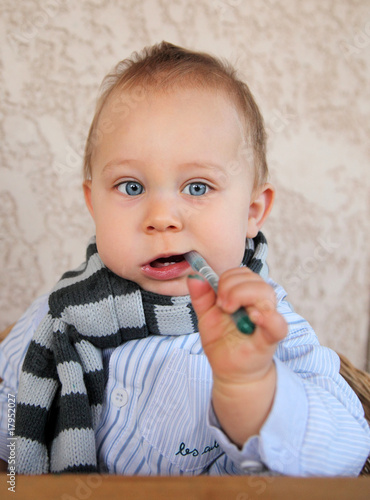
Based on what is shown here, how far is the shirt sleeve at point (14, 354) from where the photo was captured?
835mm

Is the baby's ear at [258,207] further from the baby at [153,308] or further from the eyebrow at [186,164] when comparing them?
the eyebrow at [186,164]

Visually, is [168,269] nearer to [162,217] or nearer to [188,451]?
[162,217]

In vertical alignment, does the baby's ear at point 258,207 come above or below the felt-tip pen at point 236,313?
above

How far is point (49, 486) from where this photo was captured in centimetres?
39

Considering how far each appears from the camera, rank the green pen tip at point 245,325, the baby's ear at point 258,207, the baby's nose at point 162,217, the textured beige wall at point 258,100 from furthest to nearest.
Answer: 1. the textured beige wall at point 258,100
2. the baby's ear at point 258,207
3. the baby's nose at point 162,217
4. the green pen tip at point 245,325

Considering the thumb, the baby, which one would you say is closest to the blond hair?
the baby

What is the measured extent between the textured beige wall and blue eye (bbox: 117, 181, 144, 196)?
1.89 feet

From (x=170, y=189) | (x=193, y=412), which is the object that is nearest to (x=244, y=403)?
(x=193, y=412)

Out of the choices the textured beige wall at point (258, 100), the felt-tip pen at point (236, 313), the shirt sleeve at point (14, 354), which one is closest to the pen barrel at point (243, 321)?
the felt-tip pen at point (236, 313)

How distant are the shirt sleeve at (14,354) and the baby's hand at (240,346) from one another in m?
0.46

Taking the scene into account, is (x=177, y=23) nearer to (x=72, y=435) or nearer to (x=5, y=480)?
(x=72, y=435)

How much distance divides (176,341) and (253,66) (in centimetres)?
85

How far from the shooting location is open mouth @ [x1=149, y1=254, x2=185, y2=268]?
70 centimetres

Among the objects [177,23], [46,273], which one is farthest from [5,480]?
[177,23]
